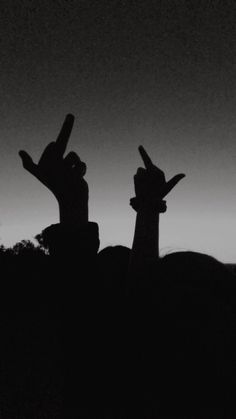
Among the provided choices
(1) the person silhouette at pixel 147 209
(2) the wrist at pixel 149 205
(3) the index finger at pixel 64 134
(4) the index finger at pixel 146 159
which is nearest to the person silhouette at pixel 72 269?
(3) the index finger at pixel 64 134

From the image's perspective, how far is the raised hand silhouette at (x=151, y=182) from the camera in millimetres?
1761

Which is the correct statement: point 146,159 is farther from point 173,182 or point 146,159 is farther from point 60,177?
point 60,177

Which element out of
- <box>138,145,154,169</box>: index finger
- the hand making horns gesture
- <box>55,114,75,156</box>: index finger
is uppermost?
<box>138,145,154,169</box>: index finger

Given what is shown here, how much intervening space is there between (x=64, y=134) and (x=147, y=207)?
65 cm

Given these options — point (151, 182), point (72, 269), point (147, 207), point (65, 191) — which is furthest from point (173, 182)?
point (72, 269)

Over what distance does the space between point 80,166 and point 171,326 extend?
0.91 meters

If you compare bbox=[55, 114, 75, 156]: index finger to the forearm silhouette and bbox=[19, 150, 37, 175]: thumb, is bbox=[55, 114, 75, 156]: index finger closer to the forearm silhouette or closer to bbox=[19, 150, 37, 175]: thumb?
bbox=[19, 150, 37, 175]: thumb

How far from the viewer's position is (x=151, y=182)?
178cm

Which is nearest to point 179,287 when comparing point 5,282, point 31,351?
point 31,351

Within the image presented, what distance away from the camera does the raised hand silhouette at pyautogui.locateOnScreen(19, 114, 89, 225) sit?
1.44 m

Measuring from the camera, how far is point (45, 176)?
4.73 feet

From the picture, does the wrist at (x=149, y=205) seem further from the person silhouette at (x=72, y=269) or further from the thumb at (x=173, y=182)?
the person silhouette at (x=72, y=269)

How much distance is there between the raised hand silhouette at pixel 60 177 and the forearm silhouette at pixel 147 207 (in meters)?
0.35

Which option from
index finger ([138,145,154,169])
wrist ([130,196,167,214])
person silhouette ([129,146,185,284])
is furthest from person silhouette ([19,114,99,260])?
index finger ([138,145,154,169])
